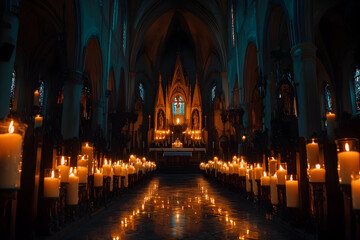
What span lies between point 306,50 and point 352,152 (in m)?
6.35

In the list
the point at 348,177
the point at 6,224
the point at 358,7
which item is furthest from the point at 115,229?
the point at 358,7

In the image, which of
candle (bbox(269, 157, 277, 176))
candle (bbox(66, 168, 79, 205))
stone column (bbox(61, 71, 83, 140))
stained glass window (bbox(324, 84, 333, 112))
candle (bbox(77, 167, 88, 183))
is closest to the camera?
candle (bbox(66, 168, 79, 205))

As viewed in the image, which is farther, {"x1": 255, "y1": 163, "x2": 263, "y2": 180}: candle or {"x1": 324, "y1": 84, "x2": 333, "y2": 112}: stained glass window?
{"x1": 324, "y1": 84, "x2": 333, "y2": 112}: stained glass window

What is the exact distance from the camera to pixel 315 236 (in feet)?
11.0

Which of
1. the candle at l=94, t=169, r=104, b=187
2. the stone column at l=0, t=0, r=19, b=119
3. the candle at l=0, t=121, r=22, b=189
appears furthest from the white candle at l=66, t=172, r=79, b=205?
the stone column at l=0, t=0, r=19, b=119

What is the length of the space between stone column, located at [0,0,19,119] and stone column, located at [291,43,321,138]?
24.0 ft

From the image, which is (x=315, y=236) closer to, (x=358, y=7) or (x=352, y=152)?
(x=352, y=152)

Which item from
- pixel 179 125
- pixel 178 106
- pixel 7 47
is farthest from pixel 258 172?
pixel 178 106

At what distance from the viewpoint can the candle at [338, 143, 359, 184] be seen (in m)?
2.33

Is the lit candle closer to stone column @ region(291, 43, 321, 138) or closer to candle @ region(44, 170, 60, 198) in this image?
stone column @ region(291, 43, 321, 138)

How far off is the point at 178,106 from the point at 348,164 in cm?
2623

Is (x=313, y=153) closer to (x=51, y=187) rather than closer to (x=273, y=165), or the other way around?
(x=273, y=165)

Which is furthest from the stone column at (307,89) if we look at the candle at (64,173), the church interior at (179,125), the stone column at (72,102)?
the stone column at (72,102)

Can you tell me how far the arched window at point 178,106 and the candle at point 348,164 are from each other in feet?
85.0
